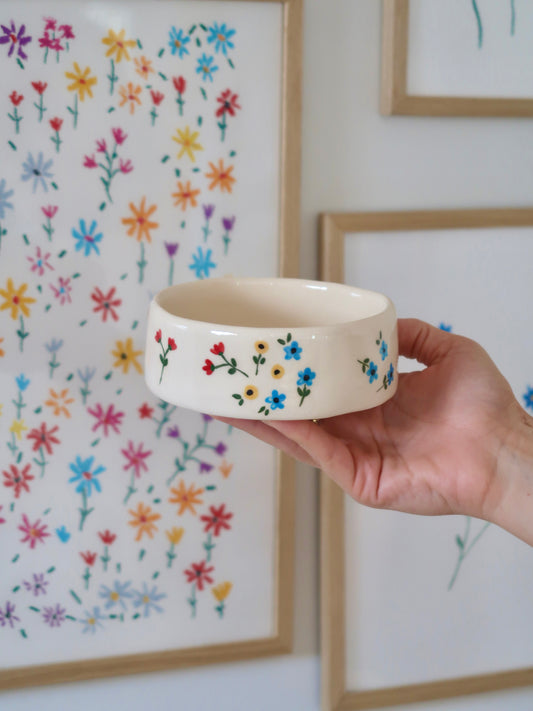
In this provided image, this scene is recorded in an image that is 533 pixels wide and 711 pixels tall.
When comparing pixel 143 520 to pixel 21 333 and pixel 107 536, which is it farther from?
pixel 21 333

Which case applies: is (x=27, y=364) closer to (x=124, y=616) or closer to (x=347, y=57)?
(x=124, y=616)

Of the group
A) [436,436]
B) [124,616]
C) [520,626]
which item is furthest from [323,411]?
[520,626]

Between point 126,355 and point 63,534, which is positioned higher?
point 126,355

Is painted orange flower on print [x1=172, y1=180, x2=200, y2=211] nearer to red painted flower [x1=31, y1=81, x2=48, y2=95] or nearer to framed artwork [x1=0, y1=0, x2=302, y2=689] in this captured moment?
framed artwork [x1=0, y1=0, x2=302, y2=689]

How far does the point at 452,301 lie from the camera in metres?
0.84

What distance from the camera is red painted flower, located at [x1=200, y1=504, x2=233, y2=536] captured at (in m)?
0.82

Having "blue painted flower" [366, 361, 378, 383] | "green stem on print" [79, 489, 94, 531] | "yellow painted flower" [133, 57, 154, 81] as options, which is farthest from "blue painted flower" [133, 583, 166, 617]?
"yellow painted flower" [133, 57, 154, 81]

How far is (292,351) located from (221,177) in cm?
34

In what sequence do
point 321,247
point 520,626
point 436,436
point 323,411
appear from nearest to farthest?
point 323,411
point 436,436
point 321,247
point 520,626

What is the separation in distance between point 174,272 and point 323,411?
12.6 inches

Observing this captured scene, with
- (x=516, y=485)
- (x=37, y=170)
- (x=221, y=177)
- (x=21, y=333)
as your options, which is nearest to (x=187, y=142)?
(x=221, y=177)

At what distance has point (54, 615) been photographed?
799 millimetres

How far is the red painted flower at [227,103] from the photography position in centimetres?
75

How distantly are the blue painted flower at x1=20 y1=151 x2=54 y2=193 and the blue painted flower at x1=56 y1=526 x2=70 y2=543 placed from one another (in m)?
0.35
